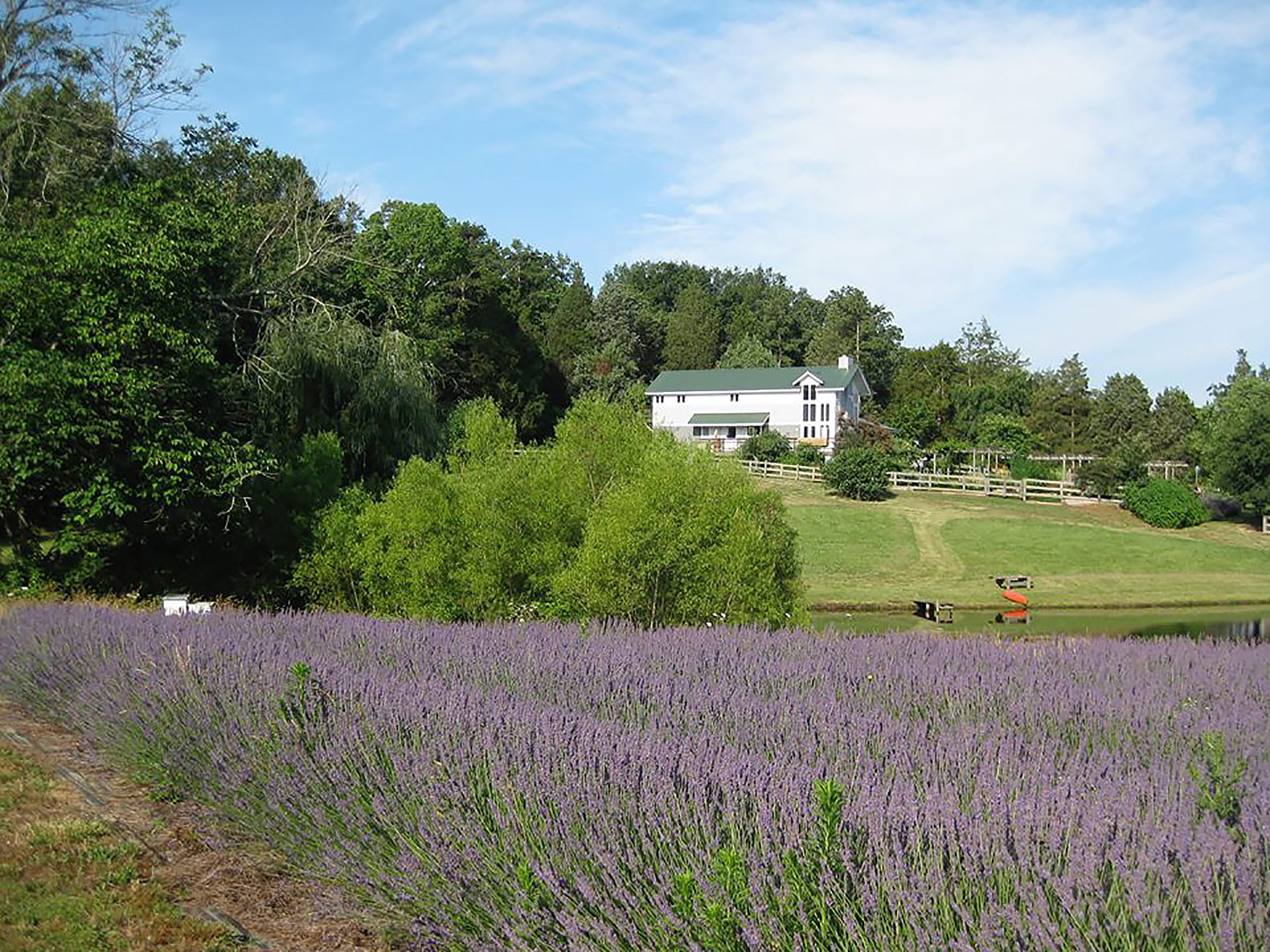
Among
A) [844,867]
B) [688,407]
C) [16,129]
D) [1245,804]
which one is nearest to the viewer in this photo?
[844,867]

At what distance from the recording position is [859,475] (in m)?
53.5

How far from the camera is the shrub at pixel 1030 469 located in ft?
202

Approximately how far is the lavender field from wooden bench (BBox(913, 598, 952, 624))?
22815 mm

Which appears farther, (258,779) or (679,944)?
(258,779)

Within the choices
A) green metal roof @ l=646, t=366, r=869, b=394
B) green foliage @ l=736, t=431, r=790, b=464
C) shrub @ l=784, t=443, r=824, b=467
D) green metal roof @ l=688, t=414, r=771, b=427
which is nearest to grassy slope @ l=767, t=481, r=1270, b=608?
shrub @ l=784, t=443, r=824, b=467

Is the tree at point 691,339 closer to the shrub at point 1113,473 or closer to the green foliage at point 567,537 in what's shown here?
the shrub at point 1113,473

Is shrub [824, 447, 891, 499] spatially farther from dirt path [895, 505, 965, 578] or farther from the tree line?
the tree line

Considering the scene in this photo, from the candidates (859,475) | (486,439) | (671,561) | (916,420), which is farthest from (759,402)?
(671,561)

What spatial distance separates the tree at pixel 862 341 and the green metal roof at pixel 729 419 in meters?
23.2

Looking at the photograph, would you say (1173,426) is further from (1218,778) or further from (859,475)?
(1218,778)

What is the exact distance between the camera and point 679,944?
3.30m

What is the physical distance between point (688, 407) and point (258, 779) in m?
77.0

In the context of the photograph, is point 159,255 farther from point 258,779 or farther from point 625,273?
point 625,273

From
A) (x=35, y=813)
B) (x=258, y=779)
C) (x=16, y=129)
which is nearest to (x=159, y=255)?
(x=16, y=129)
